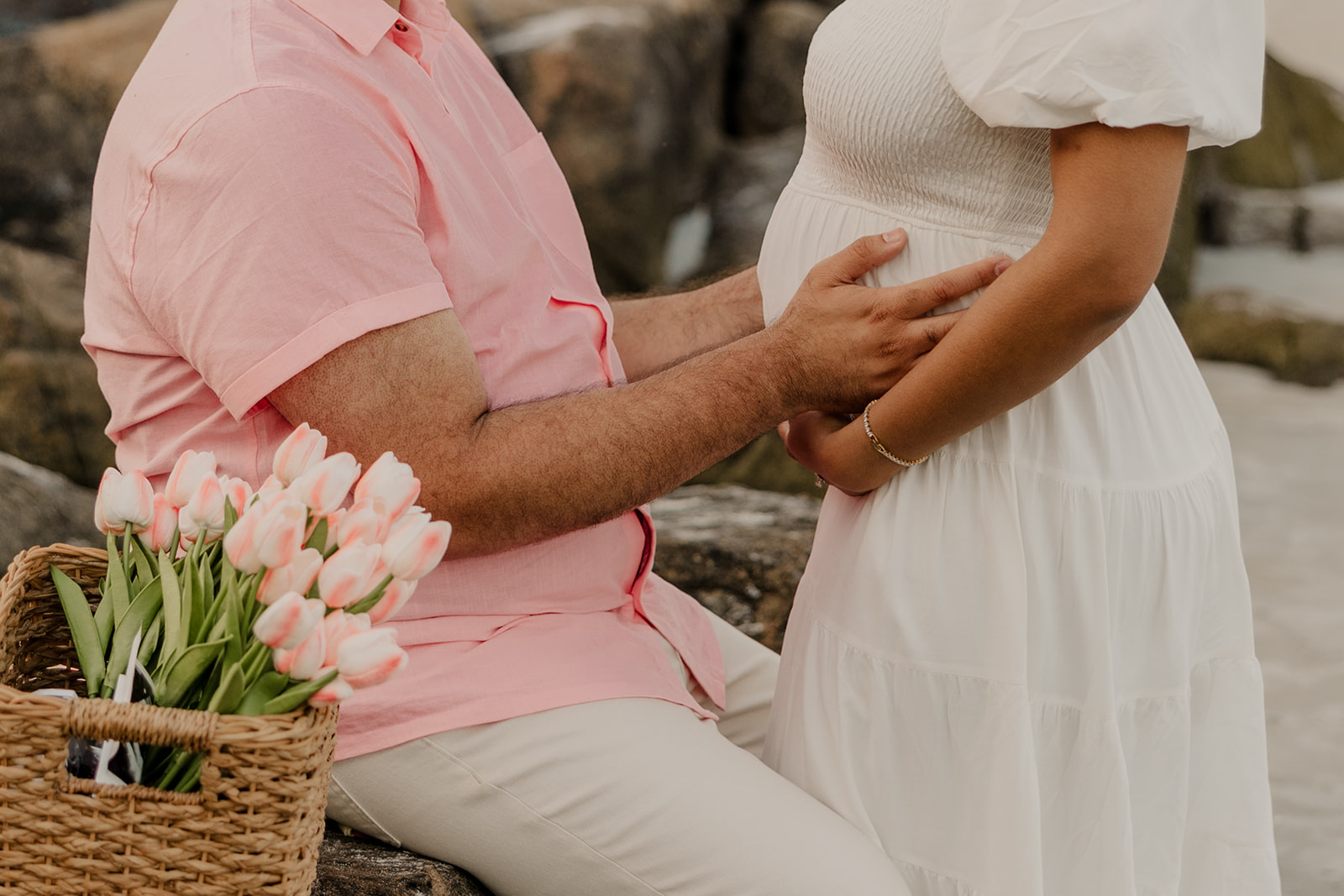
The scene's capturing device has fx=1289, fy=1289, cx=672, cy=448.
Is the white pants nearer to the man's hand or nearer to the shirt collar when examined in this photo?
the man's hand

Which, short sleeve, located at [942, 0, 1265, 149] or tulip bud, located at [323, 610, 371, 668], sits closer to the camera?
tulip bud, located at [323, 610, 371, 668]

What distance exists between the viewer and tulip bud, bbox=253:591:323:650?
2.64 feet

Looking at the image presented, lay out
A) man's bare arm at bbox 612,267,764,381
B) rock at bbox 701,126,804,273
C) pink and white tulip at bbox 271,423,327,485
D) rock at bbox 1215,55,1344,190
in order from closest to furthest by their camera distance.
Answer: pink and white tulip at bbox 271,423,327,485
man's bare arm at bbox 612,267,764,381
rock at bbox 701,126,804,273
rock at bbox 1215,55,1344,190

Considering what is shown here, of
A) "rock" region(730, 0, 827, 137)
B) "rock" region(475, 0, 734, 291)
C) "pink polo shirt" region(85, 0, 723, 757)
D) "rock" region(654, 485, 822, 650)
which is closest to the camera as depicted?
"pink polo shirt" region(85, 0, 723, 757)

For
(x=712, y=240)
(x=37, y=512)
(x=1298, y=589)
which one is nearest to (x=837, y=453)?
(x=37, y=512)

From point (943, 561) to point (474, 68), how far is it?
85 cm

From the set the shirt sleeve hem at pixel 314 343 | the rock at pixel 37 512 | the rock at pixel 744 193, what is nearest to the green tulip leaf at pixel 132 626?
the shirt sleeve hem at pixel 314 343

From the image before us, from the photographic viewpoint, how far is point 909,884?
130cm

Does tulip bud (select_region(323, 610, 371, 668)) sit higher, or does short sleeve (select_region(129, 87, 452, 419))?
short sleeve (select_region(129, 87, 452, 419))

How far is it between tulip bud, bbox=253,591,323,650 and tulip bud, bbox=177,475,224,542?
15cm

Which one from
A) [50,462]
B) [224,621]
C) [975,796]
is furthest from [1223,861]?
[50,462]

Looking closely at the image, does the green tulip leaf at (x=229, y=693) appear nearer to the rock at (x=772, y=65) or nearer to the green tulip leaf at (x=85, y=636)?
the green tulip leaf at (x=85, y=636)

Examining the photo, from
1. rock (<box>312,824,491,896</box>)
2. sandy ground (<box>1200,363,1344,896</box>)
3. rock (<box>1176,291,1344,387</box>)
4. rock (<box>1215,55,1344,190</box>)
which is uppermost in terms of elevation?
rock (<box>312,824,491,896</box>)

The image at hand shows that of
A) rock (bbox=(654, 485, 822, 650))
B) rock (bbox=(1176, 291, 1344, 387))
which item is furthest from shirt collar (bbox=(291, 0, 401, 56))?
rock (bbox=(1176, 291, 1344, 387))
